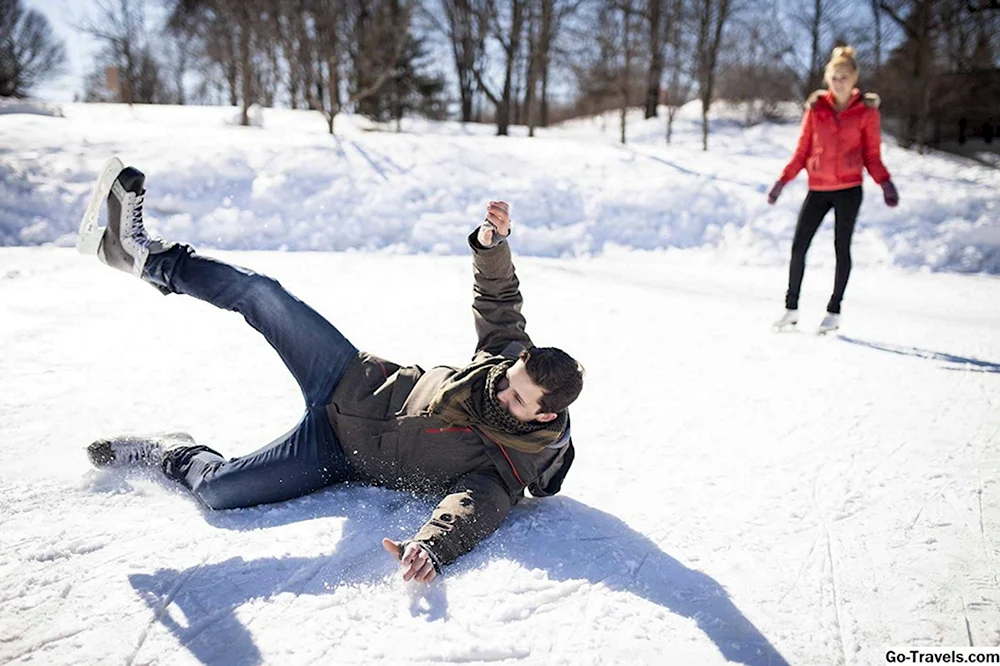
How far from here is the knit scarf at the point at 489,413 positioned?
74.4 inches

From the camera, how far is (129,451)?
7.45 feet

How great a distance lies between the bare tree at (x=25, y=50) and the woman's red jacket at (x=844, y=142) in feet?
79.9

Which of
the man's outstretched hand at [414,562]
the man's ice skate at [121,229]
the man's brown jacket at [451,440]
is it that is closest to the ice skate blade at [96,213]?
the man's ice skate at [121,229]

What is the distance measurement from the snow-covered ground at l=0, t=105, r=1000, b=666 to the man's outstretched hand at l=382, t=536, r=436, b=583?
0.07m

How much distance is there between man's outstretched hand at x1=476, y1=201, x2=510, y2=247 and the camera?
84.4 inches

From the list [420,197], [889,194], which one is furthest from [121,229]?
[420,197]

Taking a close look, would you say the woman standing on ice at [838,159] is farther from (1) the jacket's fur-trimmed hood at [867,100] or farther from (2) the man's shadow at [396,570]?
(2) the man's shadow at [396,570]

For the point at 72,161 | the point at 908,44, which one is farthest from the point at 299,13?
the point at 908,44

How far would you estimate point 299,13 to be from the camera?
10.2 meters

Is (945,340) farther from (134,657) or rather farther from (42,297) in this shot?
(42,297)

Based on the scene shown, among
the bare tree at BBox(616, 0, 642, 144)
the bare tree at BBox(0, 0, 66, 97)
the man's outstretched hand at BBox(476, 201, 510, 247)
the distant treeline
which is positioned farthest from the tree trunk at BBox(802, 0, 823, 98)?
the bare tree at BBox(0, 0, 66, 97)

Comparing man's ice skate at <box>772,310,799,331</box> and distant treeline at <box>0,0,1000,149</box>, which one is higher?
distant treeline at <box>0,0,1000,149</box>

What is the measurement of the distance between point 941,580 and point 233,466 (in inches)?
83.3

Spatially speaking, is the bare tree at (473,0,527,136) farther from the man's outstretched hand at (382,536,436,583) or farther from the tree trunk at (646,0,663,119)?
the man's outstretched hand at (382,536,436,583)
